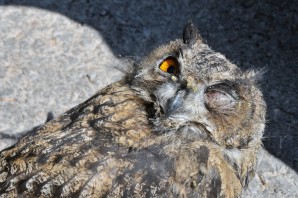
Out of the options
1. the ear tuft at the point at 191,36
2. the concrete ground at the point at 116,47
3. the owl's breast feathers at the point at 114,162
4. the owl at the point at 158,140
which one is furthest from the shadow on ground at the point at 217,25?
the owl's breast feathers at the point at 114,162

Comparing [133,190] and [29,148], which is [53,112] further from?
[133,190]

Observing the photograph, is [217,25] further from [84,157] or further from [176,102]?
[84,157]

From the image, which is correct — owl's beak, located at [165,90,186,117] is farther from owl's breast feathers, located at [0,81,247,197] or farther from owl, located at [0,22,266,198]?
owl's breast feathers, located at [0,81,247,197]

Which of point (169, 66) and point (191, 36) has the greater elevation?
point (191, 36)

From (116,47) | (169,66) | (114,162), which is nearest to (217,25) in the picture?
(116,47)

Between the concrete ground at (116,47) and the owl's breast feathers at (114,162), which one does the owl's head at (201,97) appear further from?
the concrete ground at (116,47)

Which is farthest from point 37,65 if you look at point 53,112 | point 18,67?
point 53,112

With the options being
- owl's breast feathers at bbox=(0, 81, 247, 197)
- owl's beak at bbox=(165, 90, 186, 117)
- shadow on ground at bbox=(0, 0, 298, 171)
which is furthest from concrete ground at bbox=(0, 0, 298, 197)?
owl's beak at bbox=(165, 90, 186, 117)
